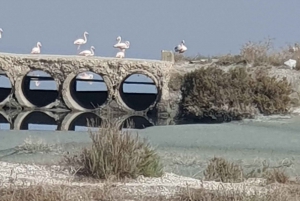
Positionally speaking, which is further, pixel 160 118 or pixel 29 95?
pixel 29 95

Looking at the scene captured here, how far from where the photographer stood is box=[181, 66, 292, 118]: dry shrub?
31172mm

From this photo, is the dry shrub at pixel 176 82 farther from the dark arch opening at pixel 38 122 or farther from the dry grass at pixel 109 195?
the dry grass at pixel 109 195

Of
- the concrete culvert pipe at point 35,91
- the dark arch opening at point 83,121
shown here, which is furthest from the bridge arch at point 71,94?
the dark arch opening at point 83,121

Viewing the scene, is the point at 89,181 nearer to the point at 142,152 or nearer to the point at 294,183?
the point at 142,152

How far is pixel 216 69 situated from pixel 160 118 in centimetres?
358

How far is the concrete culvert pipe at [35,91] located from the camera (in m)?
Result: 37.7

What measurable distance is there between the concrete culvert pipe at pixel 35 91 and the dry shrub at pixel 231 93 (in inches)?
310

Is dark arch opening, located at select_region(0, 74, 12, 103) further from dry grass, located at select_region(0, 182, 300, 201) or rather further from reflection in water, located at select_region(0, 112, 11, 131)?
dry grass, located at select_region(0, 182, 300, 201)

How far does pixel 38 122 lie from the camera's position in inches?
1228

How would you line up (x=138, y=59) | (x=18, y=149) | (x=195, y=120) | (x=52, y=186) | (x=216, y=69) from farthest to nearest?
(x=138, y=59)
(x=216, y=69)
(x=195, y=120)
(x=18, y=149)
(x=52, y=186)

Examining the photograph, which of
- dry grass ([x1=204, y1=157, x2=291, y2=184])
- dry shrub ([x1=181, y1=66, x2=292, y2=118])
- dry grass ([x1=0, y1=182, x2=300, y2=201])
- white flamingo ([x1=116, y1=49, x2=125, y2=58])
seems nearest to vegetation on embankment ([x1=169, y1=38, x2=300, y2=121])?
dry shrub ([x1=181, y1=66, x2=292, y2=118])

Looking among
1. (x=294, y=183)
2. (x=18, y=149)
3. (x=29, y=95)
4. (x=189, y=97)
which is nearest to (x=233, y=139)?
(x=18, y=149)

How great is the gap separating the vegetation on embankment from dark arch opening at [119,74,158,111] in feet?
8.62

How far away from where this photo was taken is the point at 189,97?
110 ft
